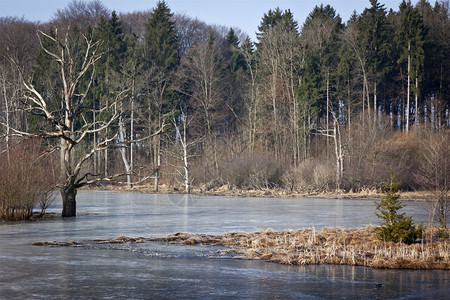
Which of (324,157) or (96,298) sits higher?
(324,157)

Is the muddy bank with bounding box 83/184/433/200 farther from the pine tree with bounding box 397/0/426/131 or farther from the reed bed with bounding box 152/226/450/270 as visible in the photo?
the reed bed with bounding box 152/226/450/270

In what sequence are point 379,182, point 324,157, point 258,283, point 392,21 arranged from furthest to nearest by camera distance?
point 392,21 → point 324,157 → point 379,182 → point 258,283

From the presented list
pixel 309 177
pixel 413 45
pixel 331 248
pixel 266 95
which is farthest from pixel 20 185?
pixel 413 45

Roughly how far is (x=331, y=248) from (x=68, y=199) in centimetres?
1386

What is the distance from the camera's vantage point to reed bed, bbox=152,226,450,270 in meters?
14.3

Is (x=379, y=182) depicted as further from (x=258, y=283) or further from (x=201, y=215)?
(x=258, y=283)

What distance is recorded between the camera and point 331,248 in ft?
51.2

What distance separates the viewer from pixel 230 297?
10609 millimetres

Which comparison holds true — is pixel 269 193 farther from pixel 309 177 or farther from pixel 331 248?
pixel 331 248

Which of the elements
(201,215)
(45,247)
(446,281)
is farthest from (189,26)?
(446,281)

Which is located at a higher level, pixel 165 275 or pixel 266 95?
pixel 266 95

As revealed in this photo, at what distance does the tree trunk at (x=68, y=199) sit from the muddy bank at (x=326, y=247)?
8.00 meters

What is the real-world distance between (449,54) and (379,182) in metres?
20.3

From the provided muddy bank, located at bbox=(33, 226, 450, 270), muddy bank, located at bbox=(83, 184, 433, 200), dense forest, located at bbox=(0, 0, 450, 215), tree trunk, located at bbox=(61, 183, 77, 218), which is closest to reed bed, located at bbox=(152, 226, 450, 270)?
muddy bank, located at bbox=(33, 226, 450, 270)
